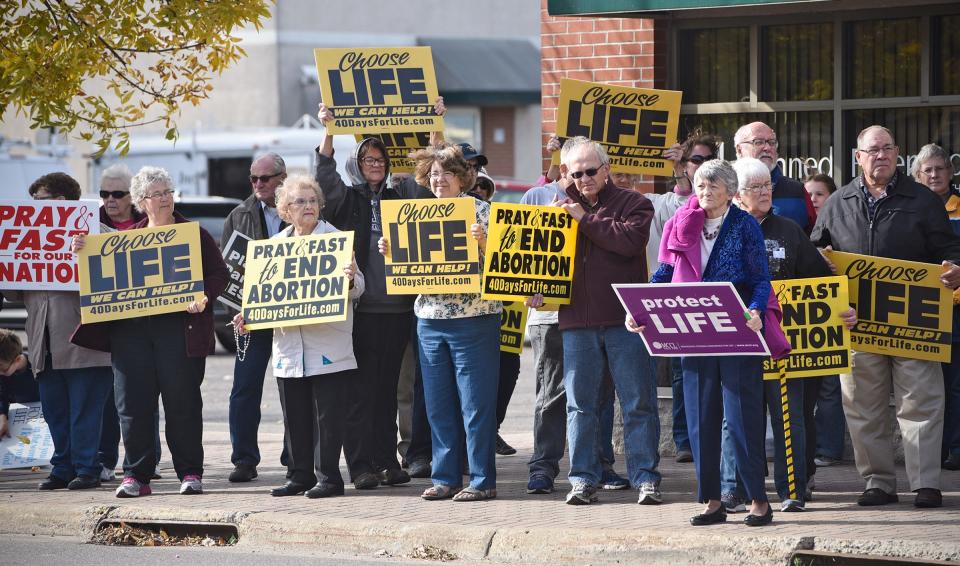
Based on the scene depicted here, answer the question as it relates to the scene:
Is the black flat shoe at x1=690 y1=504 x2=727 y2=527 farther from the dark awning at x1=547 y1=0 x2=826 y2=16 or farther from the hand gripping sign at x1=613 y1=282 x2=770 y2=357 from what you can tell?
the dark awning at x1=547 y1=0 x2=826 y2=16

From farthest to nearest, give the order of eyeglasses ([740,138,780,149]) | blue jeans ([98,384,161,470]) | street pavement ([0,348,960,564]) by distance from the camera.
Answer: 1. blue jeans ([98,384,161,470])
2. eyeglasses ([740,138,780,149])
3. street pavement ([0,348,960,564])

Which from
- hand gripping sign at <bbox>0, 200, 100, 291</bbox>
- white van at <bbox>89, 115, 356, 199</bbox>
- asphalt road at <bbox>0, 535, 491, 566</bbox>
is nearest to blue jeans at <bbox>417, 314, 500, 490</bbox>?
asphalt road at <bbox>0, 535, 491, 566</bbox>

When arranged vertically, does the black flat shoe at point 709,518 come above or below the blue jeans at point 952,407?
below

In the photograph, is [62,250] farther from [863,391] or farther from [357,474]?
[863,391]

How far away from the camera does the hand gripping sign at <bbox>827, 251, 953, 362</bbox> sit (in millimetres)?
8133

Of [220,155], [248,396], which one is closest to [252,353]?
[248,396]

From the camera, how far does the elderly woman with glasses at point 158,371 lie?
9094 millimetres

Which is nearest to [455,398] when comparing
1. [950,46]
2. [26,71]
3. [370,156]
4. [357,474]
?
[357,474]

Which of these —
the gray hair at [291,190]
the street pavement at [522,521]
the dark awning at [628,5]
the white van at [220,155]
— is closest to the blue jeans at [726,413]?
the street pavement at [522,521]

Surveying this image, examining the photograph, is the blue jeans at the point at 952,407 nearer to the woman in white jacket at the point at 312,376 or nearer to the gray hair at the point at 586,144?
the gray hair at the point at 586,144

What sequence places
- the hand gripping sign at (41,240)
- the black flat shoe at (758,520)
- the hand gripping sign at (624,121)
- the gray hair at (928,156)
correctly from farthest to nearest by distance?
1. the hand gripping sign at (624,121)
2. the hand gripping sign at (41,240)
3. the gray hair at (928,156)
4. the black flat shoe at (758,520)

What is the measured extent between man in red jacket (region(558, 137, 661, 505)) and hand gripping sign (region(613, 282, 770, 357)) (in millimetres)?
568

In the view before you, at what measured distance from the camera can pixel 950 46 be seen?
10.2 meters

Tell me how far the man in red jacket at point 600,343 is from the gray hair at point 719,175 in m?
0.71
